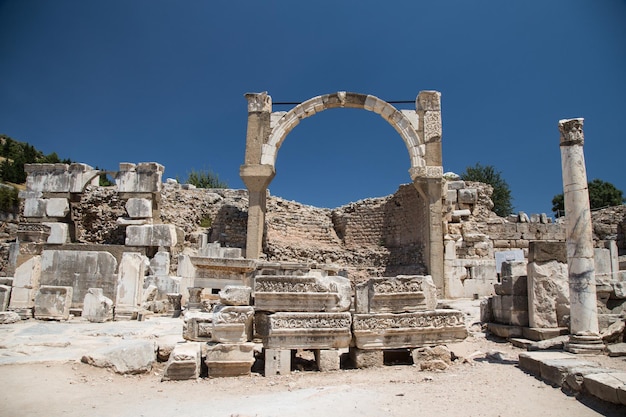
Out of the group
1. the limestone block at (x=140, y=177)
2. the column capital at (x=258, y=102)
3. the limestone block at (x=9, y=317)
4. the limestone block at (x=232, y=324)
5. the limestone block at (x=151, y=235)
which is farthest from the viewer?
the column capital at (x=258, y=102)

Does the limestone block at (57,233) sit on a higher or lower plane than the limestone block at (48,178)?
lower

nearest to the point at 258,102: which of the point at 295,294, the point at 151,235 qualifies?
the point at 151,235

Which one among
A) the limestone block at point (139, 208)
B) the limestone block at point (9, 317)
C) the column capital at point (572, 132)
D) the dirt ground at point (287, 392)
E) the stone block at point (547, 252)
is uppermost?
the column capital at point (572, 132)

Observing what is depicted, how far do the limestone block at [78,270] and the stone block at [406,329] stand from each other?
6.99 metres

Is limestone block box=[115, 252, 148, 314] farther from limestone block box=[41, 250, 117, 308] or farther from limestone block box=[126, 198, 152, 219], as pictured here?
limestone block box=[126, 198, 152, 219]

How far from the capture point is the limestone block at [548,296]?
6555 millimetres

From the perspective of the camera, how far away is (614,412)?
364cm

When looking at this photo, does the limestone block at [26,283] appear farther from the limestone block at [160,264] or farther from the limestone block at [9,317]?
the limestone block at [160,264]

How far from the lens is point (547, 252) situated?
6750 millimetres

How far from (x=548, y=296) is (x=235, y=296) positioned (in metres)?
4.68

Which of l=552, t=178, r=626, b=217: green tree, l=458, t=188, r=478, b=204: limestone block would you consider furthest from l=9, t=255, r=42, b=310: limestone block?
l=552, t=178, r=626, b=217: green tree

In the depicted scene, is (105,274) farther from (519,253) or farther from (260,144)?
(519,253)

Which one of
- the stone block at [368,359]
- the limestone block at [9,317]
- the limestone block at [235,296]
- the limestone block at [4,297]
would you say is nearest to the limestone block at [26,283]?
the limestone block at [4,297]

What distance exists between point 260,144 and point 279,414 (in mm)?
11012
